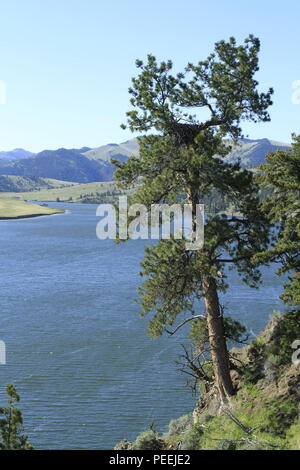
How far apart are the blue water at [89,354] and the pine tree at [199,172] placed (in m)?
8.67

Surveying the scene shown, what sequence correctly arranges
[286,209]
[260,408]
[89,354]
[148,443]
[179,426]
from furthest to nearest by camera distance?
[89,354]
[179,426]
[148,443]
[286,209]
[260,408]

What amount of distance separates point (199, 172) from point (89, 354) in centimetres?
3668

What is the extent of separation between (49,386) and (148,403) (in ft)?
34.2

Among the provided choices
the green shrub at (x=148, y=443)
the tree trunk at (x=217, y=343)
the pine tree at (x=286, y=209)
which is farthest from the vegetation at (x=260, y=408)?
the pine tree at (x=286, y=209)

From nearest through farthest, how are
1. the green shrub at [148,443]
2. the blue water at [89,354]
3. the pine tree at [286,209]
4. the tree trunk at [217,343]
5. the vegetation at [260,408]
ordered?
the vegetation at [260,408] < the pine tree at [286,209] < the green shrub at [148,443] < the tree trunk at [217,343] < the blue water at [89,354]

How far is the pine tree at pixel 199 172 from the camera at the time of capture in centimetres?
2353

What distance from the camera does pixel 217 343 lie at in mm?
25500

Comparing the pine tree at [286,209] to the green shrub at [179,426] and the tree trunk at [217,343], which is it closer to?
the tree trunk at [217,343]

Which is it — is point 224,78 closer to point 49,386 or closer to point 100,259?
point 49,386

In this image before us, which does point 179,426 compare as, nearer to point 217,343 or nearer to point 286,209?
point 217,343

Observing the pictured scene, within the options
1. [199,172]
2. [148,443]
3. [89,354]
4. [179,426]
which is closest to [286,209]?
[199,172]

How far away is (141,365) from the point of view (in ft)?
171

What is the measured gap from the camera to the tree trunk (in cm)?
2533

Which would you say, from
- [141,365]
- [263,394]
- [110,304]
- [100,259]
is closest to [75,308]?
[110,304]
